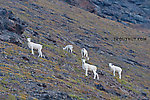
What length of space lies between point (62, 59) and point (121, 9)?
48377 millimetres

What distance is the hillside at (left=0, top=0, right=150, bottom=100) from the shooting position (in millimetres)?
16484

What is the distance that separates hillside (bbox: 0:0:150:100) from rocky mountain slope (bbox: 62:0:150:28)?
13.1 meters

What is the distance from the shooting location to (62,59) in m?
23.4

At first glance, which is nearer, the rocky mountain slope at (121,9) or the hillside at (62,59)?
the hillside at (62,59)

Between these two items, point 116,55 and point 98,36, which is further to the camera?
point 98,36

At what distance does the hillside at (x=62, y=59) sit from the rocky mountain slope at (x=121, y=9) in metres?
13.1

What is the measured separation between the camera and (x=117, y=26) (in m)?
51.0

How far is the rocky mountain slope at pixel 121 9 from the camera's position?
59.0m

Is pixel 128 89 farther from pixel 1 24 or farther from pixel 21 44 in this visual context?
pixel 1 24

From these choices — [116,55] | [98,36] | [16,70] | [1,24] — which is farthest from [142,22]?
[16,70]

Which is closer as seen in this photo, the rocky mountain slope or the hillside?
the hillside

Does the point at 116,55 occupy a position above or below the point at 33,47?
below

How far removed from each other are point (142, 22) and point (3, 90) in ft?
191

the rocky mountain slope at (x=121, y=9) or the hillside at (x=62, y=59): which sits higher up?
the rocky mountain slope at (x=121, y=9)
